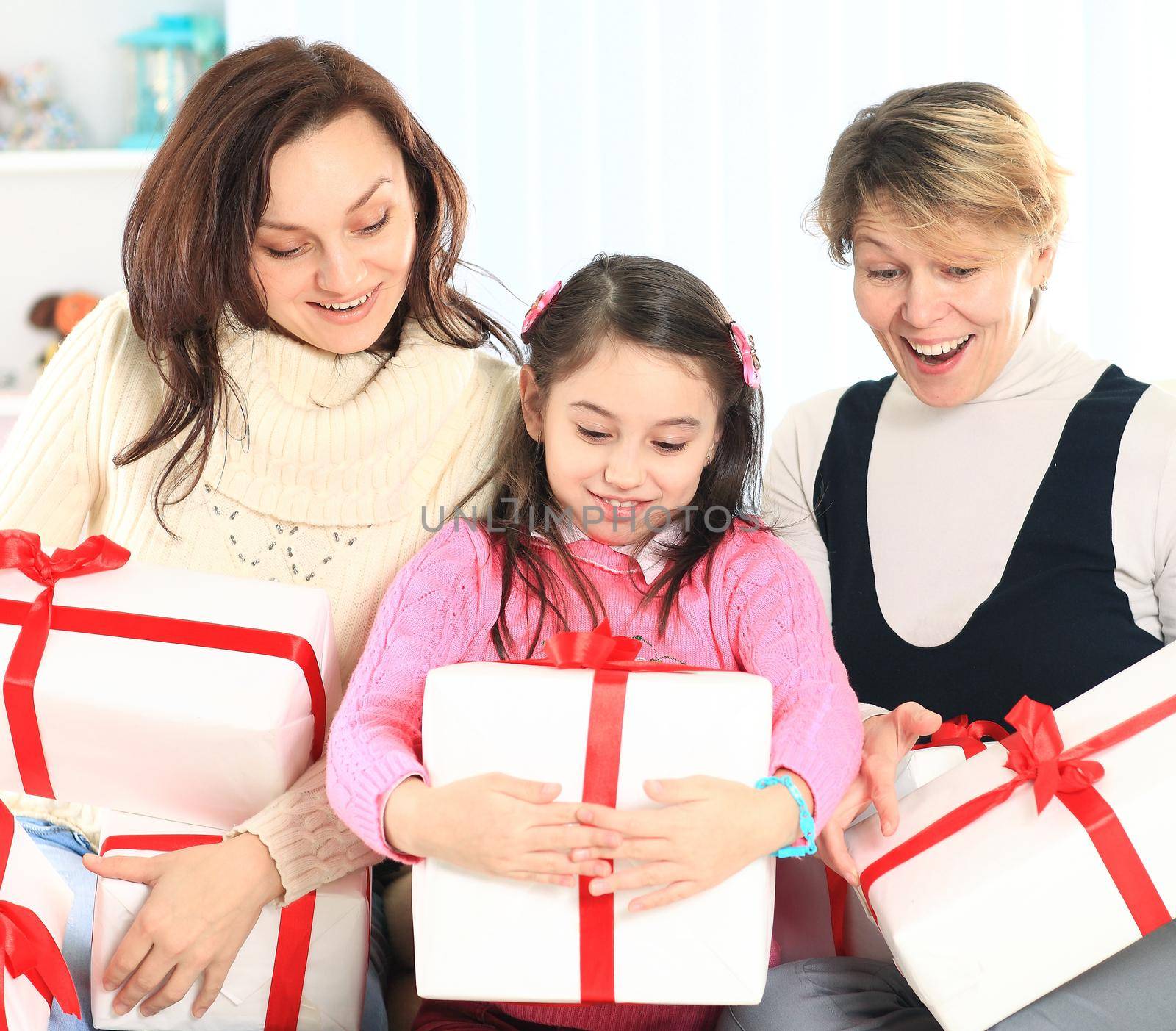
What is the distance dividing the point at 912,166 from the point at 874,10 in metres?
1.66

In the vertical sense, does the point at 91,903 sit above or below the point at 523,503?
below

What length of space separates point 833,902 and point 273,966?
→ 618 millimetres

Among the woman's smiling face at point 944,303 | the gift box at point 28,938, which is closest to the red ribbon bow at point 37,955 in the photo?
the gift box at point 28,938

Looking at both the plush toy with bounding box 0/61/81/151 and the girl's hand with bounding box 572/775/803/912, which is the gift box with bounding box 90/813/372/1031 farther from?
the plush toy with bounding box 0/61/81/151

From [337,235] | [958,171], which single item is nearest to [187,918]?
[337,235]

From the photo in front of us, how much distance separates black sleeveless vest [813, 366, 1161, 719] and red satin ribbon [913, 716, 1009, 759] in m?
0.15

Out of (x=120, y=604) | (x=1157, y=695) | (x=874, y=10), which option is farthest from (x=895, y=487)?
(x=874, y=10)

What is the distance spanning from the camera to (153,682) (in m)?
1.20

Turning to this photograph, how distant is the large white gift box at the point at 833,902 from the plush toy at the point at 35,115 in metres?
2.68

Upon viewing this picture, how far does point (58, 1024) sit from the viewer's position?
48.6 inches

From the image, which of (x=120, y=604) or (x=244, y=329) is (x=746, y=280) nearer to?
(x=244, y=329)

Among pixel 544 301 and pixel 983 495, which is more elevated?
pixel 544 301

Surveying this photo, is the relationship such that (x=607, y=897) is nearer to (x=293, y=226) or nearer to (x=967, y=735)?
(x=967, y=735)

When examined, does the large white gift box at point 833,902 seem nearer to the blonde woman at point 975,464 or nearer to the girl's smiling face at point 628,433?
the blonde woman at point 975,464
